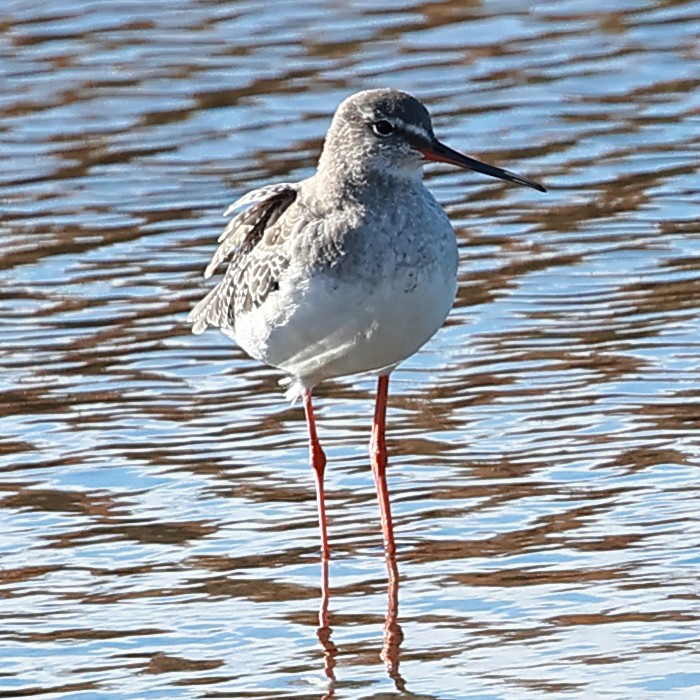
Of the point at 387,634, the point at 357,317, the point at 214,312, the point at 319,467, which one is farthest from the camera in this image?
the point at 214,312

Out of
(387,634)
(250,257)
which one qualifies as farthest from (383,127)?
(387,634)

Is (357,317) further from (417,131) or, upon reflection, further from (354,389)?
(354,389)

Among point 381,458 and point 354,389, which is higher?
point 381,458

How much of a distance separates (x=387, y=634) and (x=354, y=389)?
10.0ft

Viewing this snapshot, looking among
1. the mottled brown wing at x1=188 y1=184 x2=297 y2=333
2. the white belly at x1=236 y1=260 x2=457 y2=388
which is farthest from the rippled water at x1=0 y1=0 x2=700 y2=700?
the white belly at x1=236 y1=260 x2=457 y2=388

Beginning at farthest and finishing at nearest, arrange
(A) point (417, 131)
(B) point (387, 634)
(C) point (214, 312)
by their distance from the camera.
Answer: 1. (C) point (214, 312)
2. (A) point (417, 131)
3. (B) point (387, 634)

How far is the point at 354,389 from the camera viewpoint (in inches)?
435

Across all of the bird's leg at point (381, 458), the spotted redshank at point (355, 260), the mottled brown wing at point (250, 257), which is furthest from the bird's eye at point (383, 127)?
the bird's leg at point (381, 458)

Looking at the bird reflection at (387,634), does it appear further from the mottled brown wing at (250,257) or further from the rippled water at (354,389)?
the mottled brown wing at (250,257)

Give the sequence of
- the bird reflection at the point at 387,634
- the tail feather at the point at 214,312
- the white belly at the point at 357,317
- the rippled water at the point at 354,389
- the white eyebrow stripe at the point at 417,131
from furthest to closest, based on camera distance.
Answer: the tail feather at the point at 214,312
the white eyebrow stripe at the point at 417,131
the white belly at the point at 357,317
the rippled water at the point at 354,389
the bird reflection at the point at 387,634

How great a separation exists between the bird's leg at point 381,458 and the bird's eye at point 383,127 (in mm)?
1214

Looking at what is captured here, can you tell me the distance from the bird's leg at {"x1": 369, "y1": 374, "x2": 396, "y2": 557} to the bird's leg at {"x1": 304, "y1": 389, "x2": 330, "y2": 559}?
0.25 m

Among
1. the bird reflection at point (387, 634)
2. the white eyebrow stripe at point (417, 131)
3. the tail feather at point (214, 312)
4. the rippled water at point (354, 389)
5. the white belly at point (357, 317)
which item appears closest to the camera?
the bird reflection at point (387, 634)

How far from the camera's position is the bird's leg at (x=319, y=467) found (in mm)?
8969
